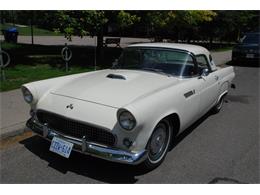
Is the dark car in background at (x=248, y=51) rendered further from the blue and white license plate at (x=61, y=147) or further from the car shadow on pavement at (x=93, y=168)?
the blue and white license plate at (x=61, y=147)

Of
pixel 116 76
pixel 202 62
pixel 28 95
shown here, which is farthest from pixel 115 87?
pixel 202 62

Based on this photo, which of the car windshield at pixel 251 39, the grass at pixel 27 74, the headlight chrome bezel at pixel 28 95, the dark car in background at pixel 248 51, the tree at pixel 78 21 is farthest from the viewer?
the car windshield at pixel 251 39

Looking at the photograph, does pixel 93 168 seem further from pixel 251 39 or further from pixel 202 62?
pixel 251 39

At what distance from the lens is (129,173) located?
354 cm

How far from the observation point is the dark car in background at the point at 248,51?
43.1 ft

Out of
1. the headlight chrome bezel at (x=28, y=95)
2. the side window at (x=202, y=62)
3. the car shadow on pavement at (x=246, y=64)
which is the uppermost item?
the side window at (x=202, y=62)

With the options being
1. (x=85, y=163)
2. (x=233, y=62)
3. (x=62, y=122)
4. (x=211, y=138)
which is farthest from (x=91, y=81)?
(x=233, y=62)

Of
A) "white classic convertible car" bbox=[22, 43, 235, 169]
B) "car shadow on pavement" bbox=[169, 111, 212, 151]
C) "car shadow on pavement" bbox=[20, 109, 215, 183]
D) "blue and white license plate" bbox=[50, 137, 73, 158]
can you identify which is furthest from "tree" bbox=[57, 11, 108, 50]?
"blue and white license plate" bbox=[50, 137, 73, 158]

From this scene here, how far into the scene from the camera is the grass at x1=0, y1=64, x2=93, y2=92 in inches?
280

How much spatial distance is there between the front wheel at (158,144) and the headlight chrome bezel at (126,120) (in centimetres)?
39

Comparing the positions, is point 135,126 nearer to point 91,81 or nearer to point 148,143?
point 148,143

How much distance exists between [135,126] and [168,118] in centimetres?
76

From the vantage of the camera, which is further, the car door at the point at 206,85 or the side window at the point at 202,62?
the side window at the point at 202,62

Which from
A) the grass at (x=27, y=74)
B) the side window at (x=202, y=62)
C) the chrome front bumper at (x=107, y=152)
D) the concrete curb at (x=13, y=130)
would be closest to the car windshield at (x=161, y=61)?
the side window at (x=202, y=62)
